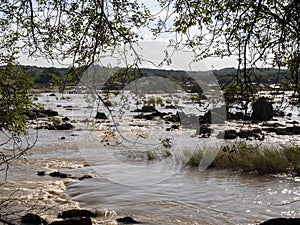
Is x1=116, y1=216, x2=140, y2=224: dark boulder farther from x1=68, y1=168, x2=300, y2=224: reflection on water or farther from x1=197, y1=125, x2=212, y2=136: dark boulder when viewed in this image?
x1=197, y1=125, x2=212, y2=136: dark boulder

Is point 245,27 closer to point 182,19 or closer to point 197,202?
point 182,19

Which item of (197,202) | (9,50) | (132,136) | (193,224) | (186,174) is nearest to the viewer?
(9,50)

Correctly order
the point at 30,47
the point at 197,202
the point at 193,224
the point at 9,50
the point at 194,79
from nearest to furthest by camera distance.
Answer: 1. the point at 30,47
2. the point at 9,50
3. the point at 194,79
4. the point at 193,224
5. the point at 197,202

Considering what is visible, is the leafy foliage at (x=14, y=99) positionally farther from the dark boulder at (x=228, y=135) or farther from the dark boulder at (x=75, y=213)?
the dark boulder at (x=228, y=135)

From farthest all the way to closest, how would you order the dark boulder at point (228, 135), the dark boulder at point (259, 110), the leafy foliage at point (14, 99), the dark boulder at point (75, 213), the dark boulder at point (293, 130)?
the dark boulder at point (293, 130)
the dark boulder at point (228, 135)
the dark boulder at point (75, 213)
the leafy foliage at point (14, 99)
the dark boulder at point (259, 110)

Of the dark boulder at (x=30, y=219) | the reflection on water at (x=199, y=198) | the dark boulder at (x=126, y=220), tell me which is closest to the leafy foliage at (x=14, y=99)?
the dark boulder at (x=30, y=219)

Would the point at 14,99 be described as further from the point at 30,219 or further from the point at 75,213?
the point at 75,213

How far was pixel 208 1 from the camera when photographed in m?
5.07

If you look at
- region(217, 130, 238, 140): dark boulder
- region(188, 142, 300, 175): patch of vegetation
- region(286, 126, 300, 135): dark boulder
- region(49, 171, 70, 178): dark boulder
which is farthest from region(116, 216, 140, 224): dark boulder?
region(286, 126, 300, 135): dark boulder

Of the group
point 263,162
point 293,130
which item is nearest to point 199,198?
point 263,162

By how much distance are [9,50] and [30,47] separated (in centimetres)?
165

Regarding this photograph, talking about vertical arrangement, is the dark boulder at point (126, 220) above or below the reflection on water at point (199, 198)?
above

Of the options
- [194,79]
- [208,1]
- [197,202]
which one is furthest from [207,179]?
[208,1]

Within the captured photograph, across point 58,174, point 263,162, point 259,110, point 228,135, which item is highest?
point 259,110
